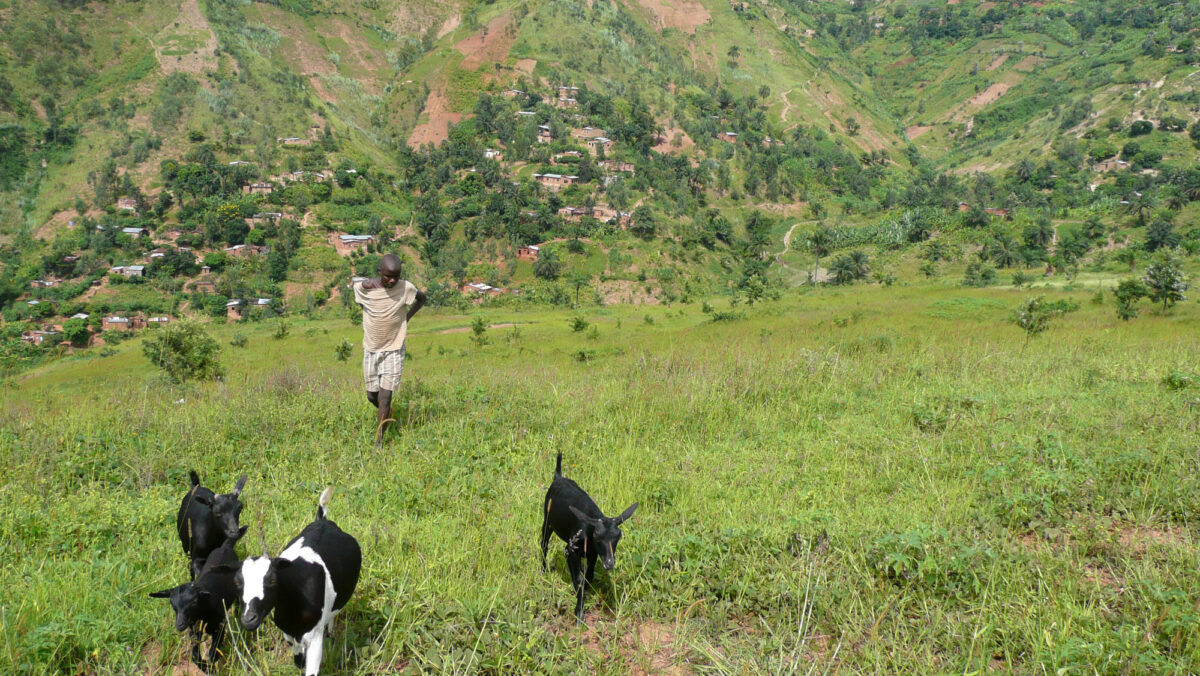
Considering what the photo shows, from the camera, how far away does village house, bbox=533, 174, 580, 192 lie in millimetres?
92625

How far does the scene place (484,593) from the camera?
10.6 ft

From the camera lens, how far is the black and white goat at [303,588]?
235cm

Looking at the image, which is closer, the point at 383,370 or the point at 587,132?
→ the point at 383,370

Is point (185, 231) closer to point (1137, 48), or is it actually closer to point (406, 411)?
point (406, 411)

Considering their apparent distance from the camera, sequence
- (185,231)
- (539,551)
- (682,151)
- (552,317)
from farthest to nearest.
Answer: (682,151), (185,231), (552,317), (539,551)

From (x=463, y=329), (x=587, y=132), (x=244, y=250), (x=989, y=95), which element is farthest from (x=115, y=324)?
(x=989, y=95)

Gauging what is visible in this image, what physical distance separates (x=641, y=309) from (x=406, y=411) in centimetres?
4561

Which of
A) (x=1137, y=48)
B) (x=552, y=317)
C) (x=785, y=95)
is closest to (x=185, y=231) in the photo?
(x=552, y=317)

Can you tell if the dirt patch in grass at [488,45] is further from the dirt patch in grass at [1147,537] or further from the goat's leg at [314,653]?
the goat's leg at [314,653]

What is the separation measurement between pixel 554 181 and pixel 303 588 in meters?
94.5

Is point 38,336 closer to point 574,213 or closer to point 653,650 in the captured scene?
point 574,213

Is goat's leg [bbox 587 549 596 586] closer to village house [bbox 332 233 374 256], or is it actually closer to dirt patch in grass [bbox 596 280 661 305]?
dirt patch in grass [bbox 596 280 661 305]

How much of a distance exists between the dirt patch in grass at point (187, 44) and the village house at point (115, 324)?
69294mm

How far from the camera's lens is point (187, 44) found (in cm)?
11375
